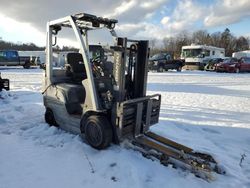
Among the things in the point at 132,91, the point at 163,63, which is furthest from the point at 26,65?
the point at 132,91

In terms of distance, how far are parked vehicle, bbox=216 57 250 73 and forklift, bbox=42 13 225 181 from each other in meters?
24.6

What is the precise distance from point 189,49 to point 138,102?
28.1 m

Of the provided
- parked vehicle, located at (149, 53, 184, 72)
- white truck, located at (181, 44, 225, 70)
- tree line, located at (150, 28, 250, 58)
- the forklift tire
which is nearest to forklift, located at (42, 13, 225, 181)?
the forklift tire

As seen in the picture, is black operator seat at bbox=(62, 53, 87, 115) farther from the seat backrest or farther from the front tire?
the front tire

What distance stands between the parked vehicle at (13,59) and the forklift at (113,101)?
24697 millimetres

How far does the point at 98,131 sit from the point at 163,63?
22172mm

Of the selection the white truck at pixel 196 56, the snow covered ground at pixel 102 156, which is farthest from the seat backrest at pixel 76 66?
the white truck at pixel 196 56

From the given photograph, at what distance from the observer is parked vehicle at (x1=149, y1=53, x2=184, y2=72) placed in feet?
83.0

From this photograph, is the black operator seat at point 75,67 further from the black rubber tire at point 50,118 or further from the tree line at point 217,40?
the tree line at point 217,40

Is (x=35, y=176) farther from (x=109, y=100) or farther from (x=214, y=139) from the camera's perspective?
(x=214, y=139)

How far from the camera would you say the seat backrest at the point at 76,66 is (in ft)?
18.1

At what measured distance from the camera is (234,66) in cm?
2778

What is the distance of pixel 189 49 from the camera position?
31.1 metres

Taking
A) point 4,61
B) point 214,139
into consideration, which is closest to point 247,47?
point 4,61
